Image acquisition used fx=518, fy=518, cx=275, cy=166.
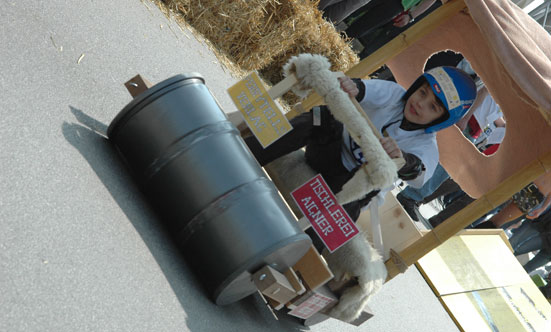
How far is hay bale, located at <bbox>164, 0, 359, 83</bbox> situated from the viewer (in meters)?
4.10

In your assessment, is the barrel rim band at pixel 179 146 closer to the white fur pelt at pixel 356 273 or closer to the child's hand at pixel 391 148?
the child's hand at pixel 391 148

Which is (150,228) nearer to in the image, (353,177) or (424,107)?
(353,177)

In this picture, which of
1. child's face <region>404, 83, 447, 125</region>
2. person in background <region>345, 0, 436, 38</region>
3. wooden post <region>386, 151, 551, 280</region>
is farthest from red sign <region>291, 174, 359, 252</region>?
person in background <region>345, 0, 436, 38</region>

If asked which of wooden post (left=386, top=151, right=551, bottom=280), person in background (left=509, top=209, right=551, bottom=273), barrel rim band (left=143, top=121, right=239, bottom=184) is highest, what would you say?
barrel rim band (left=143, top=121, right=239, bottom=184)

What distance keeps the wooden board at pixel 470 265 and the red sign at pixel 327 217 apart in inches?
87.0

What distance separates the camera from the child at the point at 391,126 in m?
2.48

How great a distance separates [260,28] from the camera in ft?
14.2

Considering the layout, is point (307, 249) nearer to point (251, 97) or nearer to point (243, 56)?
point (251, 97)

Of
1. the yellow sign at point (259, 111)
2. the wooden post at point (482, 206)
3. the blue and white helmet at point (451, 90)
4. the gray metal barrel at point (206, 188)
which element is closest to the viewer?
the gray metal barrel at point (206, 188)

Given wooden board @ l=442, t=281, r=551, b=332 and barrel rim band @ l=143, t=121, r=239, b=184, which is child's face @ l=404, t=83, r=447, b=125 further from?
wooden board @ l=442, t=281, r=551, b=332

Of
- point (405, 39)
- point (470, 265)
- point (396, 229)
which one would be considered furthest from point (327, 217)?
point (470, 265)

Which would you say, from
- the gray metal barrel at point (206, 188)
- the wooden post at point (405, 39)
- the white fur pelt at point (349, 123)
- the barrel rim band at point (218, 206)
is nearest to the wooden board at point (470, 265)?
the wooden post at point (405, 39)

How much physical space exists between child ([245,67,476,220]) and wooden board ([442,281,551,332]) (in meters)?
1.84

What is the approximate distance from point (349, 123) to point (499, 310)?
2.99 meters
